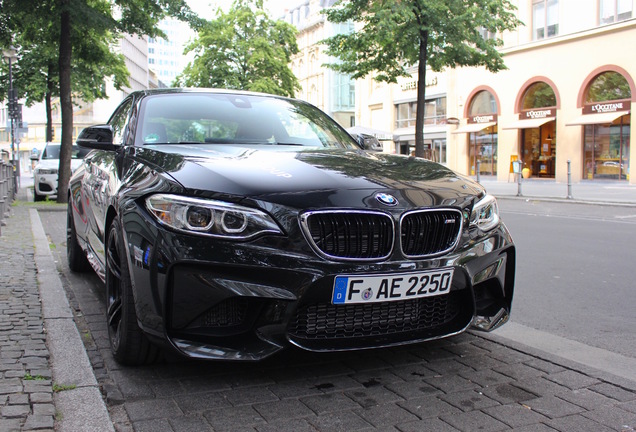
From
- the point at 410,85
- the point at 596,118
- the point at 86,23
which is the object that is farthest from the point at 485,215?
the point at 410,85

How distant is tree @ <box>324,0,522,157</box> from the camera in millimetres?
20031

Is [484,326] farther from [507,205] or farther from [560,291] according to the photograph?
[507,205]

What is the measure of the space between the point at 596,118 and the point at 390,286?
27.6 meters

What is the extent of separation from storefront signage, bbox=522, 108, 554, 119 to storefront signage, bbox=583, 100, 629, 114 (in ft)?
6.54

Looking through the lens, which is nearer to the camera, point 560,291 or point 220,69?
point 560,291

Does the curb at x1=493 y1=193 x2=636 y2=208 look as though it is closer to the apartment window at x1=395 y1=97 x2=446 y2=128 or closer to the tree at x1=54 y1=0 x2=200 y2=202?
the tree at x1=54 y1=0 x2=200 y2=202

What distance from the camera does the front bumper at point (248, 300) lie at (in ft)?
9.20

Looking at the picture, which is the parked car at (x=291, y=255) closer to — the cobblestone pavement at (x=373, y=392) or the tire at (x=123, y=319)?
the tire at (x=123, y=319)

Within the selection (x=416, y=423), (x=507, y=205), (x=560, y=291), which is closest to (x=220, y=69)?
(x=507, y=205)

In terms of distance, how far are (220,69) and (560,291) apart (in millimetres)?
37268

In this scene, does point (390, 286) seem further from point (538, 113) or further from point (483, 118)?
point (483, 118)

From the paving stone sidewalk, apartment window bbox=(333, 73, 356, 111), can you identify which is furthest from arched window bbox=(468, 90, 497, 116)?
the paving stone sidewalk

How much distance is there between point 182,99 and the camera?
4535 mm

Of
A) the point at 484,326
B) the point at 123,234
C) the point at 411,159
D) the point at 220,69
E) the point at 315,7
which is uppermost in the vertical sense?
the point at 315,7
